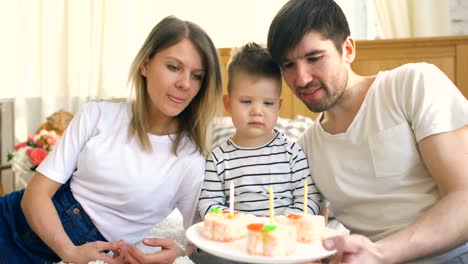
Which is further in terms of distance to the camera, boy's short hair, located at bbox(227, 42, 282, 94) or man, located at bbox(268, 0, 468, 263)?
boy's short hair, located at bbox(227, 42, 282, 94)

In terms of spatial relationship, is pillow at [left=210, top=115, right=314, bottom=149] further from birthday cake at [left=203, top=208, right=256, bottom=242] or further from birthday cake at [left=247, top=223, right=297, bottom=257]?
birthday cake at [left=247, top=223, right=297, bottom=257]

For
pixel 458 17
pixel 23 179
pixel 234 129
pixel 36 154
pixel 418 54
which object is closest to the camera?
pixel 234 129

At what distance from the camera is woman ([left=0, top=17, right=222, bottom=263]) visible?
1.76 m

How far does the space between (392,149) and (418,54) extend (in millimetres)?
1300

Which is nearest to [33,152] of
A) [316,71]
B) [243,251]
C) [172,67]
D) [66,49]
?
[66,49]

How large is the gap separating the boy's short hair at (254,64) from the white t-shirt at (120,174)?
336mm

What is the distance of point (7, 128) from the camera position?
152 inches

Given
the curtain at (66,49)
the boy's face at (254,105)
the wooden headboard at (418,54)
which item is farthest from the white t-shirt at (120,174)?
the curtain at (66,49)

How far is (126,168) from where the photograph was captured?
5.77 feet

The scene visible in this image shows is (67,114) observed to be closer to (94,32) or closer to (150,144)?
(94,32)

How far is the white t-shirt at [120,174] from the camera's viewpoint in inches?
69.2

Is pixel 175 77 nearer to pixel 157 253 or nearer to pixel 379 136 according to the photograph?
pixel 157 253

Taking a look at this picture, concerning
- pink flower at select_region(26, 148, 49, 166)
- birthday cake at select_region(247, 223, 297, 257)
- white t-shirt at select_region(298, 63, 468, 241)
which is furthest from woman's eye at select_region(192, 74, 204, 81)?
pink flower at select_region(26, 148, 49, 166)

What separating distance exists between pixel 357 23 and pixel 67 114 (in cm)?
205
